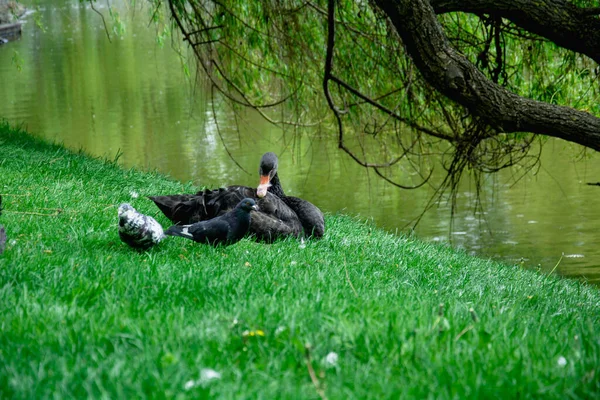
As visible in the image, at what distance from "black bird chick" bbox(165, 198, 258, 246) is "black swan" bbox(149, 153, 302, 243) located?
86 cm

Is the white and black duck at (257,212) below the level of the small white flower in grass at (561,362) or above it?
below

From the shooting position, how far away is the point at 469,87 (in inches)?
233

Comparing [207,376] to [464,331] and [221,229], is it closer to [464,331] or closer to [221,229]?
[464,331]

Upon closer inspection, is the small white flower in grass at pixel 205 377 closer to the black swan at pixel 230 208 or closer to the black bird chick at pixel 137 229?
the black bird chick at pixel 137 229

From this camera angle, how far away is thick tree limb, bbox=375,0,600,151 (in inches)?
226

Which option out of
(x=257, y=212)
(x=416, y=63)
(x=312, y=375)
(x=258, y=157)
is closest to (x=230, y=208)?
(x=257, y=212)

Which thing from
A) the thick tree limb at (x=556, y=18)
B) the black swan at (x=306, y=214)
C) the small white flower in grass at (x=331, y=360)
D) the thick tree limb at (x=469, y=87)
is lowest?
the black swan at (x=306, y=214)

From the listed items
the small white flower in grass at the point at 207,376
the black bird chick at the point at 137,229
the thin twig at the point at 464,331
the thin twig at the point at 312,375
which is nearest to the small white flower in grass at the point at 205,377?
the small white flower in grass at the point at 207,376

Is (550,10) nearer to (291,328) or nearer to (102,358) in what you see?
(291,328)

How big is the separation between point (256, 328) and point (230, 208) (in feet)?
9.72

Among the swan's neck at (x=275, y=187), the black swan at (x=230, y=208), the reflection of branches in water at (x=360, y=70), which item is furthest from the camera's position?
the reflection of branches in water at (x=360, y=70)

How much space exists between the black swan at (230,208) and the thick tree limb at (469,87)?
1.71m

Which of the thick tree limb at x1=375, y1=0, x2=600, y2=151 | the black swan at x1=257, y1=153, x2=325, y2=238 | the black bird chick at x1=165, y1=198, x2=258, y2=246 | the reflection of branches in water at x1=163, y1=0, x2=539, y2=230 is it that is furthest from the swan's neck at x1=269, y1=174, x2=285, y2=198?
the black bird chick at x1=165, y1=198, x2=258, y2=246

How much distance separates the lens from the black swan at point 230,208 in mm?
5996
